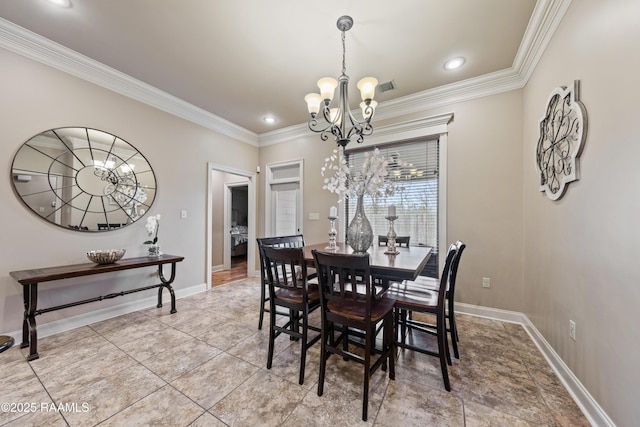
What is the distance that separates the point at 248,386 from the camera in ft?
5.47

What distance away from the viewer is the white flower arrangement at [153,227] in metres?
3.07

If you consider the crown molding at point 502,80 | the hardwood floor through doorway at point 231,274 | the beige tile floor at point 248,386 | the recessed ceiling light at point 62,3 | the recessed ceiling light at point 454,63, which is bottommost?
the hardwood floor through doorway at point 231,274

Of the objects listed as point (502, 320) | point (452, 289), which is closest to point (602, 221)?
point (452, 289)

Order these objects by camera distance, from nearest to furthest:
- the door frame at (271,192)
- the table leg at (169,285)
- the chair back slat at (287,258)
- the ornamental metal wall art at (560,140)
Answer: the ornamental metal wall art at (560,140) → the chair back slat at (287,258) → the table leg at (169,285) → the door frame at (271,192)

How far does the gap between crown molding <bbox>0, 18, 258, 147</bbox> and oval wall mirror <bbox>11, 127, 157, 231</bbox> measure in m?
0.62

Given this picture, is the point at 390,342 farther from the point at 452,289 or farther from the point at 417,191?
the point at 417,191

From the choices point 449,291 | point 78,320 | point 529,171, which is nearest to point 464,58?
point 529,171

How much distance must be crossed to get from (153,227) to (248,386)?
242 centimetres

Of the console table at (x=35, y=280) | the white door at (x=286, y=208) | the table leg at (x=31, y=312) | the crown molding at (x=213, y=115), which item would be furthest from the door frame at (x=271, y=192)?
the table leg at (x=31, y=312)

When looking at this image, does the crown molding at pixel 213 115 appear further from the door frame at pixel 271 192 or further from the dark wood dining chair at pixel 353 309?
the dark wood dining chair at pixel 353 309

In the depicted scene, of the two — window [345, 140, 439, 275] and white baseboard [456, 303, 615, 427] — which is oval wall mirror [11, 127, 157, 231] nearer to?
window [345, 140, 439, 275]

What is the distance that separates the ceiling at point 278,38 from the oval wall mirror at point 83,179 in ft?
3.01

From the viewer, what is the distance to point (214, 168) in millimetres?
3990

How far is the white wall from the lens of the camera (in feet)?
3.77
